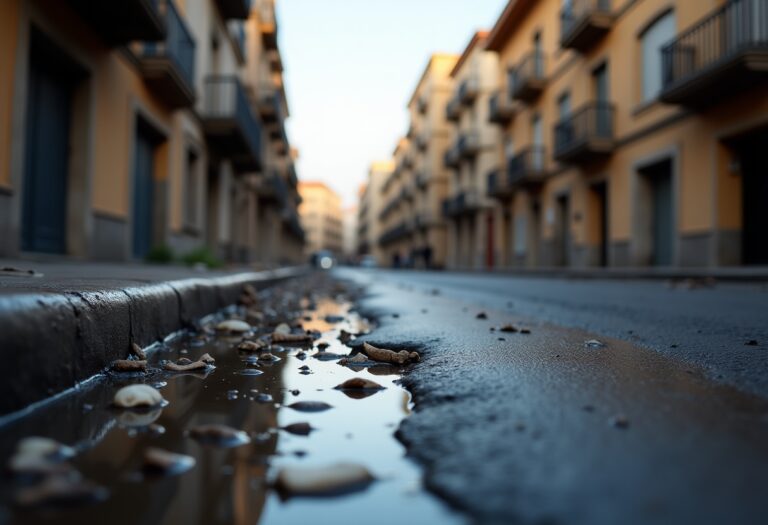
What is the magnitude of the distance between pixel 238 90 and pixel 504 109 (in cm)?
1260

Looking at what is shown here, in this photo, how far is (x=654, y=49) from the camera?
1286 centimetres

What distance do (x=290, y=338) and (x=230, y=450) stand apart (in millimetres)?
1409

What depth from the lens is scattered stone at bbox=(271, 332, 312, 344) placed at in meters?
2.36

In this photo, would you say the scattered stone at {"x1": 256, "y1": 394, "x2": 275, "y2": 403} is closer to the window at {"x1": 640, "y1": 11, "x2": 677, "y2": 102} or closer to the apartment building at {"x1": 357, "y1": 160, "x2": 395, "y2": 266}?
the window at {"x1": 640, "y1": 11, "x2": 677, "y2": 102}

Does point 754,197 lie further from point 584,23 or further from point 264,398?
point 264,398

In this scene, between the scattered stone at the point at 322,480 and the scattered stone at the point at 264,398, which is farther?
the scattered stone at the point at 264,398

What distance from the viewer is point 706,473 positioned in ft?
2.48

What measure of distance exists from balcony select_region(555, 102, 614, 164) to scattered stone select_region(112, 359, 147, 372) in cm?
1451

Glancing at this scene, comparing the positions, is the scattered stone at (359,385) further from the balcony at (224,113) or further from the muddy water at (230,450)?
the balcony at (224,113)

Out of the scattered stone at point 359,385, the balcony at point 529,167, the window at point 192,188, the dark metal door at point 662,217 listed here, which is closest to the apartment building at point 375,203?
the balcony at point 529,167

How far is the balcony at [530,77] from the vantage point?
18.7m

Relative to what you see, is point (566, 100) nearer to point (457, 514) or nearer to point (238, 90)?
point (238, 90)

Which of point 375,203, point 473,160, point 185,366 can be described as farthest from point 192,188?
point 375,203

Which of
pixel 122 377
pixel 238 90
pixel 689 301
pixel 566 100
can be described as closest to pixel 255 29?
pixel 238 90
